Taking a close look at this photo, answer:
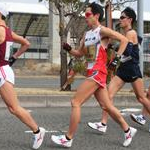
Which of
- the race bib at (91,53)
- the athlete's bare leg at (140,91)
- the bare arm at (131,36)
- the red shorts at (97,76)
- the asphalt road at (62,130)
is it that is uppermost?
the bare arm at (131,36)

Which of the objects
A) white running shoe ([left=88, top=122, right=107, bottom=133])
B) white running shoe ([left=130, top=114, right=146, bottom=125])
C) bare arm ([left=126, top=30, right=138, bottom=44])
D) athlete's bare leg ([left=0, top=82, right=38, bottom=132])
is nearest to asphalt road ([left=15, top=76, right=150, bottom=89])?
white running shoe ([left=130, top=114, right=146, bottom=125])

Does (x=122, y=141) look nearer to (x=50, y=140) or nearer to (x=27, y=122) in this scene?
(x=50, y=140)

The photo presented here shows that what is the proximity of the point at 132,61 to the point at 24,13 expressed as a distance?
39.3 metres

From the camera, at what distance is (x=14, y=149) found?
688cm

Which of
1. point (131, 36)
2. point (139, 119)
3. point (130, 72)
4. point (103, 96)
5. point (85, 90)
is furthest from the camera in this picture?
point (139, 119)

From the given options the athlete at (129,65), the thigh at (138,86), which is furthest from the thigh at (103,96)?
the thigh at (138,86)

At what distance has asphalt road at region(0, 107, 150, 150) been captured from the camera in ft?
23.5

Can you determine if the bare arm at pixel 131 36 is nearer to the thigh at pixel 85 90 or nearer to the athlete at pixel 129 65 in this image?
the athlete at pixel 129 65

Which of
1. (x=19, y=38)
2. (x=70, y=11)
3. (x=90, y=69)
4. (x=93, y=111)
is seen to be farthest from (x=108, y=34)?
(x=70, y=11)

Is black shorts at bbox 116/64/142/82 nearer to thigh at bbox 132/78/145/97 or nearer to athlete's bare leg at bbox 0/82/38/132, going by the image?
thigh at bbox 132/78/145/97

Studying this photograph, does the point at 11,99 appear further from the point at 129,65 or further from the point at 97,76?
the point at 129,65

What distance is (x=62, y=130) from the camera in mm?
8648

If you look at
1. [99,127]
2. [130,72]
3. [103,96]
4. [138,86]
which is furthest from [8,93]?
[138,86]

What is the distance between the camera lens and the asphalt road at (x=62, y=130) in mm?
7168
